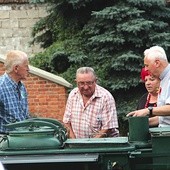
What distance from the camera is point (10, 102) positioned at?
605 cm

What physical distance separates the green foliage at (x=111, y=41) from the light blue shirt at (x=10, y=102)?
5.85 metres

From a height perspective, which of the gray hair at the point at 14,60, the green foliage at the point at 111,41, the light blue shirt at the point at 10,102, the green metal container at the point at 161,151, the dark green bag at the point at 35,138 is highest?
the green foliage at the point at 111,41

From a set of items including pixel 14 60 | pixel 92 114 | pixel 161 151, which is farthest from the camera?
pixel 92 114

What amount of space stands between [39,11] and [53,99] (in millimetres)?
5448

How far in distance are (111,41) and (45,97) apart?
5.86 feet

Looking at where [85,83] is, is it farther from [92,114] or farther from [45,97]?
[45,97]

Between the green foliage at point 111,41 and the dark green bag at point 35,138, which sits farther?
the green foliage at point 111,41

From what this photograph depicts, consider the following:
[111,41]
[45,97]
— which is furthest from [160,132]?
[111,41]

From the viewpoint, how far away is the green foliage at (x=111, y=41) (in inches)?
478

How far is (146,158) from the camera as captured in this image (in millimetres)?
4379

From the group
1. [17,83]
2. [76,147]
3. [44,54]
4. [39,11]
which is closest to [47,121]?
[76,147]

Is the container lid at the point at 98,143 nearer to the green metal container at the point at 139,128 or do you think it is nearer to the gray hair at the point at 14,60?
the green metal container at the point at 139,128

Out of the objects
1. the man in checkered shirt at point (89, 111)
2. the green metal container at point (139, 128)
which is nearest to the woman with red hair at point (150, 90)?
the man in checkered shirt at point (89, 111)

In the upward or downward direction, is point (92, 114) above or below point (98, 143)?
above
